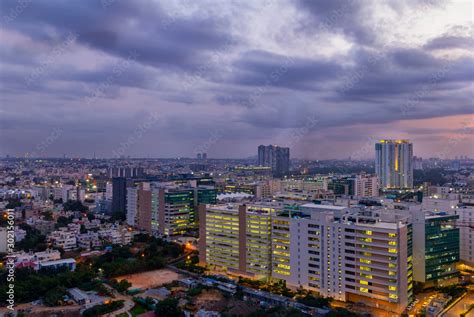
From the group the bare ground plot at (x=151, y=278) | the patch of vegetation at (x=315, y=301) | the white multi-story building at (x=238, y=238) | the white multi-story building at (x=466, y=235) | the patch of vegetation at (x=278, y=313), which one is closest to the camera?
the patch of vegetation at (x=278, y=313)

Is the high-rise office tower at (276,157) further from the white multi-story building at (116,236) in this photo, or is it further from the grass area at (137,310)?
the grass area at (137,310)

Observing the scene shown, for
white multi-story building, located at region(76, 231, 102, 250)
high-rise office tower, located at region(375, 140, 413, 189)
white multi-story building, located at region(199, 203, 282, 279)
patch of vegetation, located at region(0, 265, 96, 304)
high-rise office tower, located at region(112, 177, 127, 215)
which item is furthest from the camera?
high-rise office tower, located at region(375, 140, 413, 189)

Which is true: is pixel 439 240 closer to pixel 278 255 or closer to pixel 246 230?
pixel 278 255

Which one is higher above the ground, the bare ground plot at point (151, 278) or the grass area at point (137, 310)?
the bare ground plot at point (151, 278)

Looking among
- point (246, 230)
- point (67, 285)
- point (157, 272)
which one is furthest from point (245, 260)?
point (67, 285)

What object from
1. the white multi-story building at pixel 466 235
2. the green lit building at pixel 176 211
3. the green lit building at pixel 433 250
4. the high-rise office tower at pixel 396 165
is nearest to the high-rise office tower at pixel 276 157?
the high-rise office tower at pixel 396 165

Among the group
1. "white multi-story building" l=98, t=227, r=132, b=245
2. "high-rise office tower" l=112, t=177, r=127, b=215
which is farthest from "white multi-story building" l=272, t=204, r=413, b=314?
"high-rise office tower" l=112, t=177, r=127, b=215

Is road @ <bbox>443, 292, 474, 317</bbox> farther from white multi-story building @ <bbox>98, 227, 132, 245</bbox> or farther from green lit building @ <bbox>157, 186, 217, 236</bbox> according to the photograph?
green lit building @ <bbox>157, 186, 217, 236</bbox>
